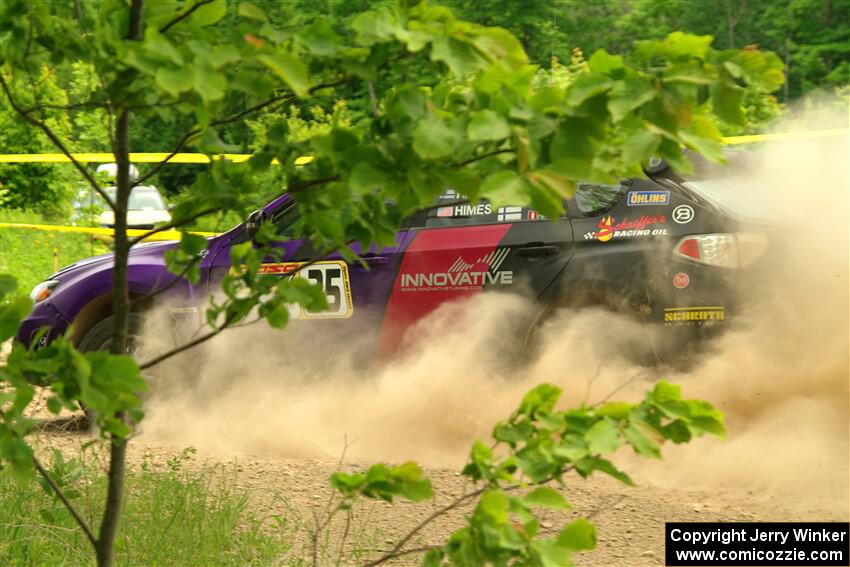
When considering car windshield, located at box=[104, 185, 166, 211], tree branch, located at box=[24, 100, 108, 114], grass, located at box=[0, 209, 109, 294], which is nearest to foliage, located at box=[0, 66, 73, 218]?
car windshield, located at box=[104, 185, 166, 211]

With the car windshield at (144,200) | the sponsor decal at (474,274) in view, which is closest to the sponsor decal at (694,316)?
the sponsor decal at (474,274)

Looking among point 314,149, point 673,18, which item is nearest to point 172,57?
point 314,149

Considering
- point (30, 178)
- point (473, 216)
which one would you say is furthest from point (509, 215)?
point (30, 178)

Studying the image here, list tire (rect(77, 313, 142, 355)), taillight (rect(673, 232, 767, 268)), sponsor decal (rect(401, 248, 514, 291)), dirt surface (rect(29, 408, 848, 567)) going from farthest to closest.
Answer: tire (rect(77, 313, 142, 355)), sponsor decal (rect(401, 248, 514, 291)), taillight (rect(673, 232, 767, 268)), dirt surface (rect(29, 408, 848, 567))

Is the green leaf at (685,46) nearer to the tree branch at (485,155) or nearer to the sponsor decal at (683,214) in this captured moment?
the tree branch at (485,155)

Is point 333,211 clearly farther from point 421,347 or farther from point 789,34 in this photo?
point 789,34

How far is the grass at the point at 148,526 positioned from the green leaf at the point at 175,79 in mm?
2068

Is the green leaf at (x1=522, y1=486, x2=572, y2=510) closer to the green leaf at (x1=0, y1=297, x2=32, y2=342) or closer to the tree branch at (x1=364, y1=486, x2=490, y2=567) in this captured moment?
the tree branch at (x1=364, y1=486, x2=490, y2=567)

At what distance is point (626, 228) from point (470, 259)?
975 mm

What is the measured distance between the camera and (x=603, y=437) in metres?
2.32

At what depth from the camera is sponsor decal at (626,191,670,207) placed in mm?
6879

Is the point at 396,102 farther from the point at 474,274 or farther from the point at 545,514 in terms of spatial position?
the point at 474,274

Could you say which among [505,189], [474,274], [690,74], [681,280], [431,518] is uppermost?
[474,274]

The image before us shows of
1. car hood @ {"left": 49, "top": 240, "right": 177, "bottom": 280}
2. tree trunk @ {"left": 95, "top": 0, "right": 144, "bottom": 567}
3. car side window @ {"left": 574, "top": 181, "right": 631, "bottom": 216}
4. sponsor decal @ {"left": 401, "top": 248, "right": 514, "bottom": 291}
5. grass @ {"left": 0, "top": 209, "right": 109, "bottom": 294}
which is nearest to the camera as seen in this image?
tree trunk @ {"left": 95, "top": 0, "right": 144, "bottom": 567}
